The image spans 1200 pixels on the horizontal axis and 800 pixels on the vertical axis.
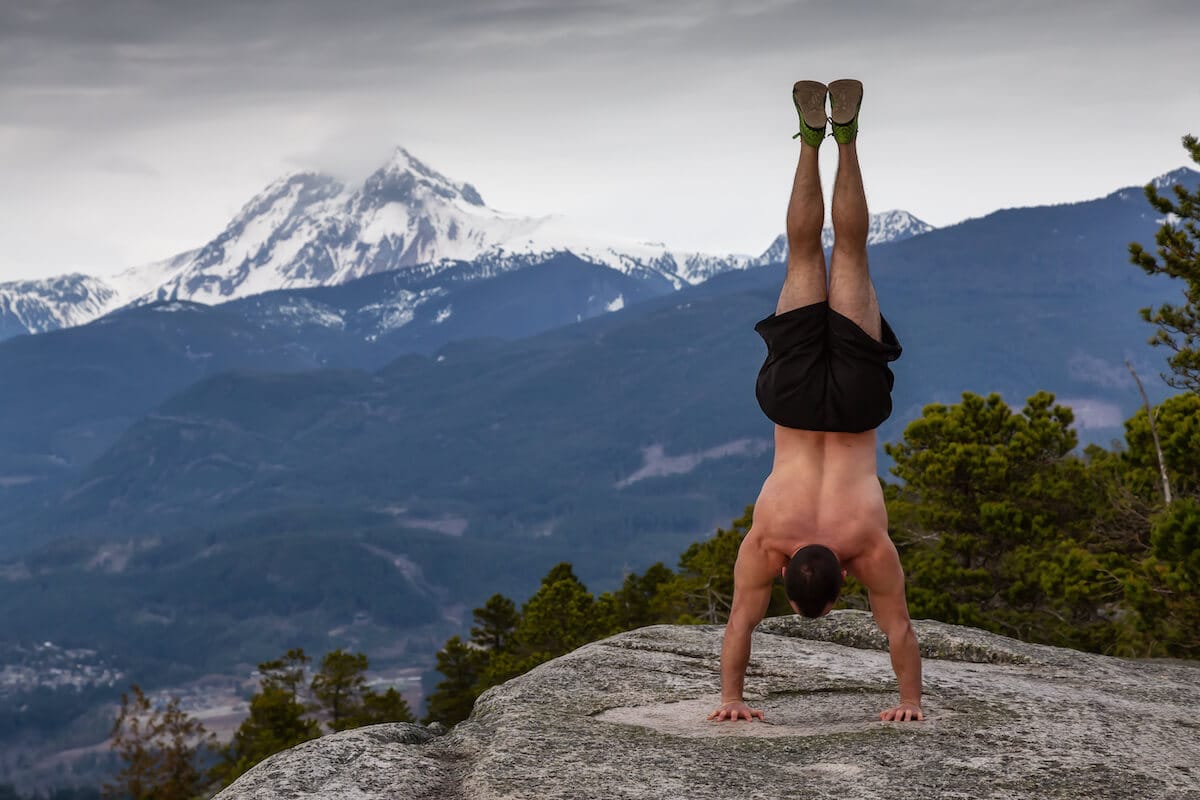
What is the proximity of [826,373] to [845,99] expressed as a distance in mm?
2157

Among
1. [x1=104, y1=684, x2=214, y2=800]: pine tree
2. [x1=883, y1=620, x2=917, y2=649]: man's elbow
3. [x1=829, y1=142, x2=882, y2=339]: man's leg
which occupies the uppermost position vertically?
[x1=829, y1=142, x2=882, y2=339]: man's leg

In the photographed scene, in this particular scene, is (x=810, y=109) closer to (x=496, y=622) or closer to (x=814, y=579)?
(x=814, y=579)

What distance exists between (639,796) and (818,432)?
299cm

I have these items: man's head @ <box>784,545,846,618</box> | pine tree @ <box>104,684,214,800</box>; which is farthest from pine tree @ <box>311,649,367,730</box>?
man's head @ <box>784,545,846,618</box>

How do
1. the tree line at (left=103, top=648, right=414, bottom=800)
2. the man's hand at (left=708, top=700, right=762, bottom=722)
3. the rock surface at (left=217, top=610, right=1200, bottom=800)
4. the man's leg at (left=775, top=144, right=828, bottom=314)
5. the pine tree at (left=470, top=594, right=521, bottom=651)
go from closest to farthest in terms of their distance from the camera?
the rock surface at (left=217, top=610, right=1200, bottom=800) → the man's leg at (left=775, top=144, right=828, bottom=314) → the man's hand at (left=708, top=700, right=762, bottom=722) → the tree line at (left=103, top=648, right=414, bottom=800) → the pine tree at (left=470, top=594, right=521, bottom=651)

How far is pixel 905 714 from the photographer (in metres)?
9.20

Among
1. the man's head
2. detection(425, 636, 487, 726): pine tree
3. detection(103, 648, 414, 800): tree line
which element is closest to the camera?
the man's head

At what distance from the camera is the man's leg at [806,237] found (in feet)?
29.9

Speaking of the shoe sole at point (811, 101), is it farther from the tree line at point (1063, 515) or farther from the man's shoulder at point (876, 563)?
the tree line at point (1063, 515)

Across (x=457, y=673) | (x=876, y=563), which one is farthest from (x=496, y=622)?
(x=876, y=563)

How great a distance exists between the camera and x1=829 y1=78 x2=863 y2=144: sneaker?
9266mm

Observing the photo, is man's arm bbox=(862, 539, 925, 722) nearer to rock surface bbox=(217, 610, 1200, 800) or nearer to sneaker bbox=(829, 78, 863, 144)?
rock surface bbox=(217, 610, 1200, 800)

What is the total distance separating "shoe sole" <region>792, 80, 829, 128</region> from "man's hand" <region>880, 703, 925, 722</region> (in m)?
4.48

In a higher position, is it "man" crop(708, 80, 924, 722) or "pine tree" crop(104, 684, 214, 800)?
"man" crop(708, 80, 924, 722)
